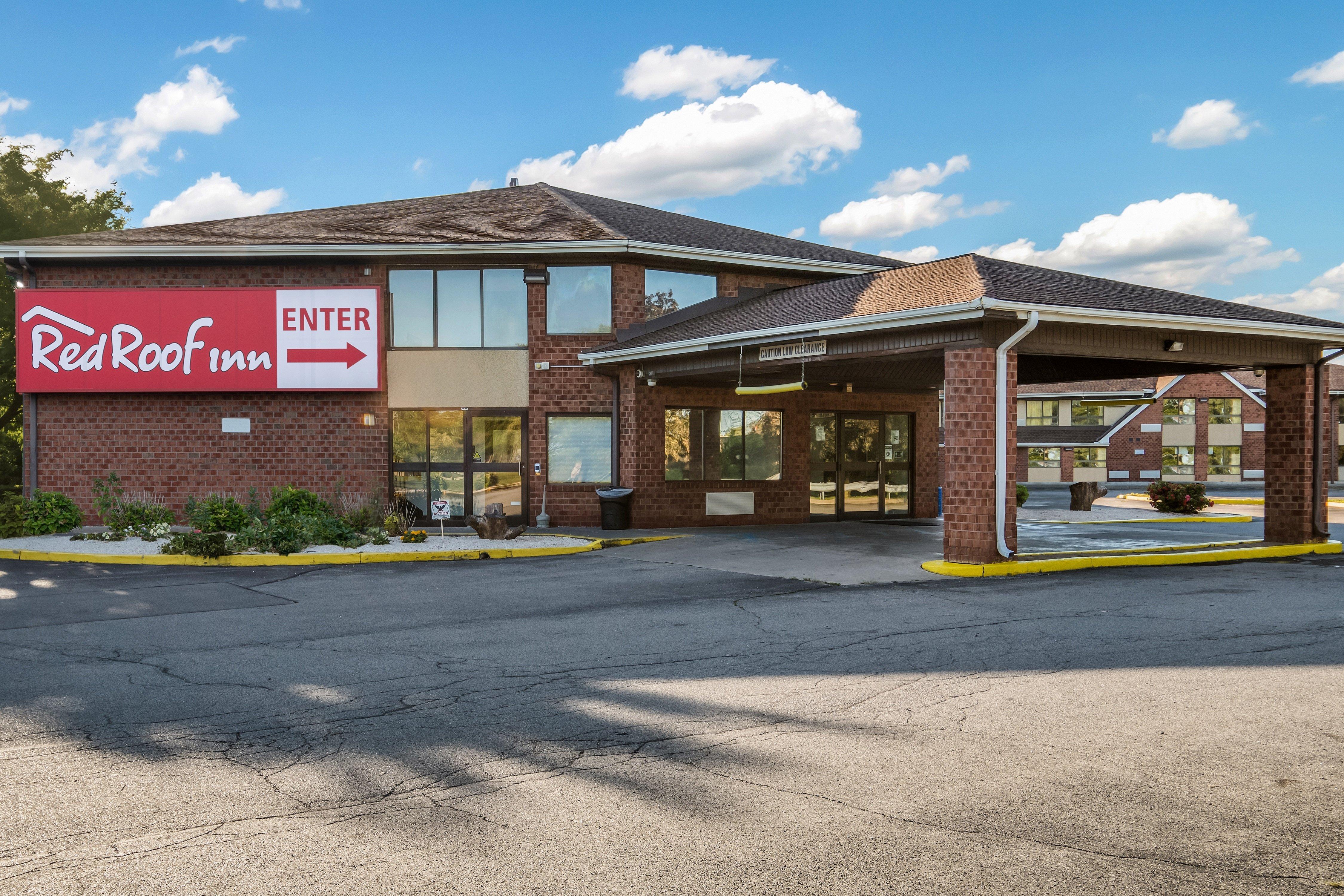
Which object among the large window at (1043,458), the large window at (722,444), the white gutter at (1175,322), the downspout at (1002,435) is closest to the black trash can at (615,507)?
the large window at (722,444)

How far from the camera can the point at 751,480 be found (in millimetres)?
19766

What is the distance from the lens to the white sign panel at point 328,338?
18453 millimetres

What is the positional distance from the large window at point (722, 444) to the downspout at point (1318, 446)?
30.5 ft

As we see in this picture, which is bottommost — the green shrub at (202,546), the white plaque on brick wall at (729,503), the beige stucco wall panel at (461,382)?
the green shrub at (202,546)

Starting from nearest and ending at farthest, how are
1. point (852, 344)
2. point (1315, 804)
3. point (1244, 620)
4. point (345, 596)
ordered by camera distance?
point (1315, 804) < point (1244, 620) < point (345, 596) < point (852, 344)

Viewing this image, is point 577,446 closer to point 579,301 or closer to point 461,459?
point 461,459

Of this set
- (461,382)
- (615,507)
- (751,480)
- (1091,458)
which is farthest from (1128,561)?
(1091,458)

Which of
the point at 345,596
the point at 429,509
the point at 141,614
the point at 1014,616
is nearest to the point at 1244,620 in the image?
the point at 1014,616

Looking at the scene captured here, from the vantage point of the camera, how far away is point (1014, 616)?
9.16m

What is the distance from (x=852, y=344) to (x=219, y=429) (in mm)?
12615

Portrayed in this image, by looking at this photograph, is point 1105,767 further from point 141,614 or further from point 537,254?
point 537,254

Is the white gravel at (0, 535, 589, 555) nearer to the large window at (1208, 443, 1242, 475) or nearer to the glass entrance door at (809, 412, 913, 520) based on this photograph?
the glass entrance door at (809, 412, 913, 520)

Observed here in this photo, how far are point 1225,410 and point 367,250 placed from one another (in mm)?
44482

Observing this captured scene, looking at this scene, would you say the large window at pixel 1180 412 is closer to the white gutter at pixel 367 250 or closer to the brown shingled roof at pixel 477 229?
the brown shingled roof at pixel 477 229
